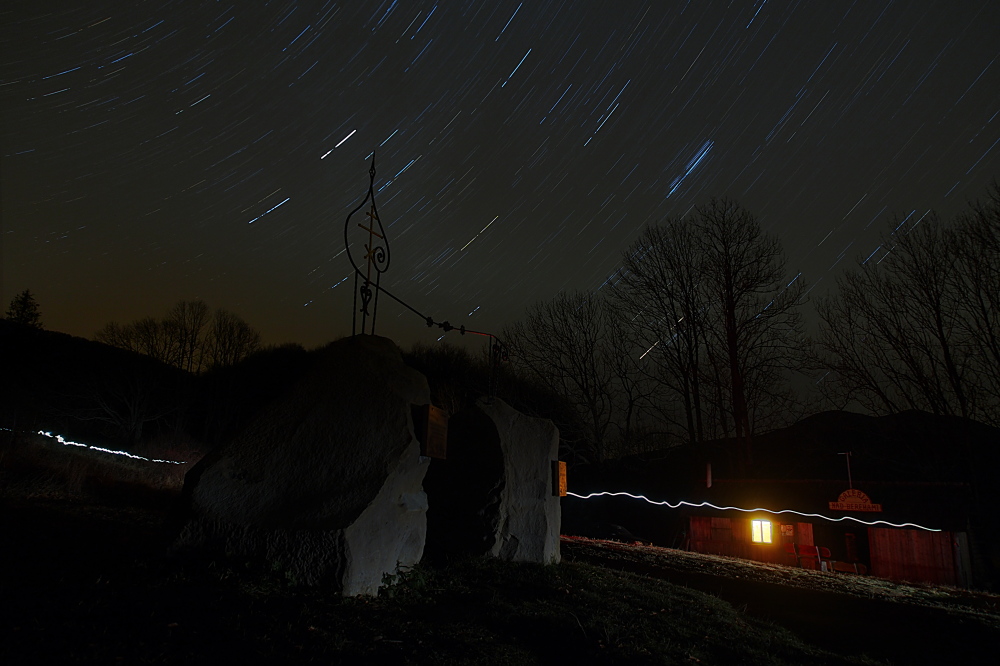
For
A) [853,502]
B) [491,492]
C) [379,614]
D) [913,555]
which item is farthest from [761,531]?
[379,614]

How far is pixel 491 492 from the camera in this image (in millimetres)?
10180

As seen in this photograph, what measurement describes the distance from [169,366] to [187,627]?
37.5m

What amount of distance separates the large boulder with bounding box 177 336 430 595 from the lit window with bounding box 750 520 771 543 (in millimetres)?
17402

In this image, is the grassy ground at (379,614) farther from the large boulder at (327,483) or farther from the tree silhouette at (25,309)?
the tree silhouette at (25,309)

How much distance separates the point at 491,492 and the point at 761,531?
14.7 metres

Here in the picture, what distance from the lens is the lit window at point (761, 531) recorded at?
20422 mm

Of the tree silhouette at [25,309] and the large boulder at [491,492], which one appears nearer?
the large boulder at [491,492]

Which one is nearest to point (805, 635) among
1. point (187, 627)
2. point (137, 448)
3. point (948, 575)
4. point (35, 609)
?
point (187, 627)

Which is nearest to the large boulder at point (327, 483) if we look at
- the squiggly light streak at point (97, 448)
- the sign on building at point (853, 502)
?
A: the squiggly light streak at point (97, 448)

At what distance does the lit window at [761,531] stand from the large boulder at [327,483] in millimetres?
17402

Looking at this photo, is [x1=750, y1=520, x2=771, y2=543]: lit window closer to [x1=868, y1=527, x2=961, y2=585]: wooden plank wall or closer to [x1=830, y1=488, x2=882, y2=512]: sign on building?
[x1=830, y1=488, x2=882, y2=512]: sign on building

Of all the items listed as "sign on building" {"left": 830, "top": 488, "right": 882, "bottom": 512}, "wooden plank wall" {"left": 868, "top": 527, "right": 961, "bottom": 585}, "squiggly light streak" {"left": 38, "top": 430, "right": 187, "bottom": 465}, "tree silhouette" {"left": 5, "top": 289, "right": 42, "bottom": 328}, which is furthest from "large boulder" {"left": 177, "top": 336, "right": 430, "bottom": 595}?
"tree silhouette" {"left": 5, "top": 289, "right": 42, "bottom": 328}

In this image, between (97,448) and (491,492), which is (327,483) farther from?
(97,448)

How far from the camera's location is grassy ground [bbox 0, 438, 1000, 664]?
4.00m
